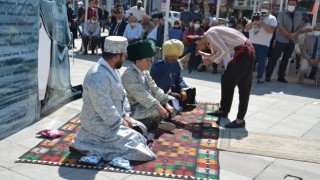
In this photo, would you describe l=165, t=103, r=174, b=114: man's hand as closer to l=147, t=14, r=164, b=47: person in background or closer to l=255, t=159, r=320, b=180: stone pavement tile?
l=255, t=159, r=320, b=180: stone pavement tile

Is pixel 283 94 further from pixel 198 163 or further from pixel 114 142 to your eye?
pixel 114 142

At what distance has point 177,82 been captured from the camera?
604 cm

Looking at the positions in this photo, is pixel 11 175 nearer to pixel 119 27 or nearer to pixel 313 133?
pixel 313 133

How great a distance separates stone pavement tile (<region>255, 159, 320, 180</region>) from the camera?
12.4 feet

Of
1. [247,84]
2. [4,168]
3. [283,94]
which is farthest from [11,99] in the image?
[283,94]

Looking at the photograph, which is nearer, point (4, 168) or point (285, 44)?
point (4, 168)

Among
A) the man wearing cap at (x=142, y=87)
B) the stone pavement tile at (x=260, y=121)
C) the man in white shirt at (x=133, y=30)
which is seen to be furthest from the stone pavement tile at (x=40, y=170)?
the man in white shirt at (x=133, y=30)

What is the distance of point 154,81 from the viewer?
5445mm

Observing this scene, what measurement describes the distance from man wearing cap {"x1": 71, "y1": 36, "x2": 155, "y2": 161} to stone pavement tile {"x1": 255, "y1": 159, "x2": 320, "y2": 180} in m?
1.19

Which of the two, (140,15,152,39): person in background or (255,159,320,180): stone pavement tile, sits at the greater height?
(140,15,152,39): person in background

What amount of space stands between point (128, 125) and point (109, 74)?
62 cm

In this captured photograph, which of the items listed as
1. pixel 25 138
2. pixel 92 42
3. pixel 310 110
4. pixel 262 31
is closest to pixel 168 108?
pixel 25 138

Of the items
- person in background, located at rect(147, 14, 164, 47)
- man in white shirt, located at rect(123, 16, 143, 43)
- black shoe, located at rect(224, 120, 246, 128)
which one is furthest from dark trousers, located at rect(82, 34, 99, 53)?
black shoe, located at rect(224, 120, 246, 128)

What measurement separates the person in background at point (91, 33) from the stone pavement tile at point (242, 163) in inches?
344
